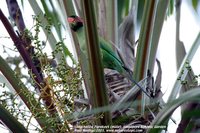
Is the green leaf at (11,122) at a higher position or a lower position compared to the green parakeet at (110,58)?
lower

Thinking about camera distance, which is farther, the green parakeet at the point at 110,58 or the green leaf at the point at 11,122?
the green parakeet at the point at 110,58

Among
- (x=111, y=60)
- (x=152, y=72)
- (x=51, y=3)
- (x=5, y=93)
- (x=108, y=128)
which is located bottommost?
(x=108, y=128)

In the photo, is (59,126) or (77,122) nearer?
(59,126)

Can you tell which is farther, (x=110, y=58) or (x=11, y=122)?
(x=110, y=58)

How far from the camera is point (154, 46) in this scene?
1763mm

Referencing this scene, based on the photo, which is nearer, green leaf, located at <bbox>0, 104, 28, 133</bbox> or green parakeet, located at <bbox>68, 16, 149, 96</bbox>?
green leaf, located at <bbox>0, 104, 28, 133</bbox>

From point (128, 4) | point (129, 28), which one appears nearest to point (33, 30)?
point (129, 28)

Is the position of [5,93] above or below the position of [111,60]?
below

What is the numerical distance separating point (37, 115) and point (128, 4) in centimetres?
118

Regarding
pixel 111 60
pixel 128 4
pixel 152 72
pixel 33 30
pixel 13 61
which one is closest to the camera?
pixel 33 30

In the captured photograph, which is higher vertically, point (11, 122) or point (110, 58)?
point (110, 58)

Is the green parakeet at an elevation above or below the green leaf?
above

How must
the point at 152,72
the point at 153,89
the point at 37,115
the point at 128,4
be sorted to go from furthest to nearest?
the point at 128,4 → the point at 152,72 → the point at 153,89 → the point at 37,115

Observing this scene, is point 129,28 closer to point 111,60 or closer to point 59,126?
point 111,60
